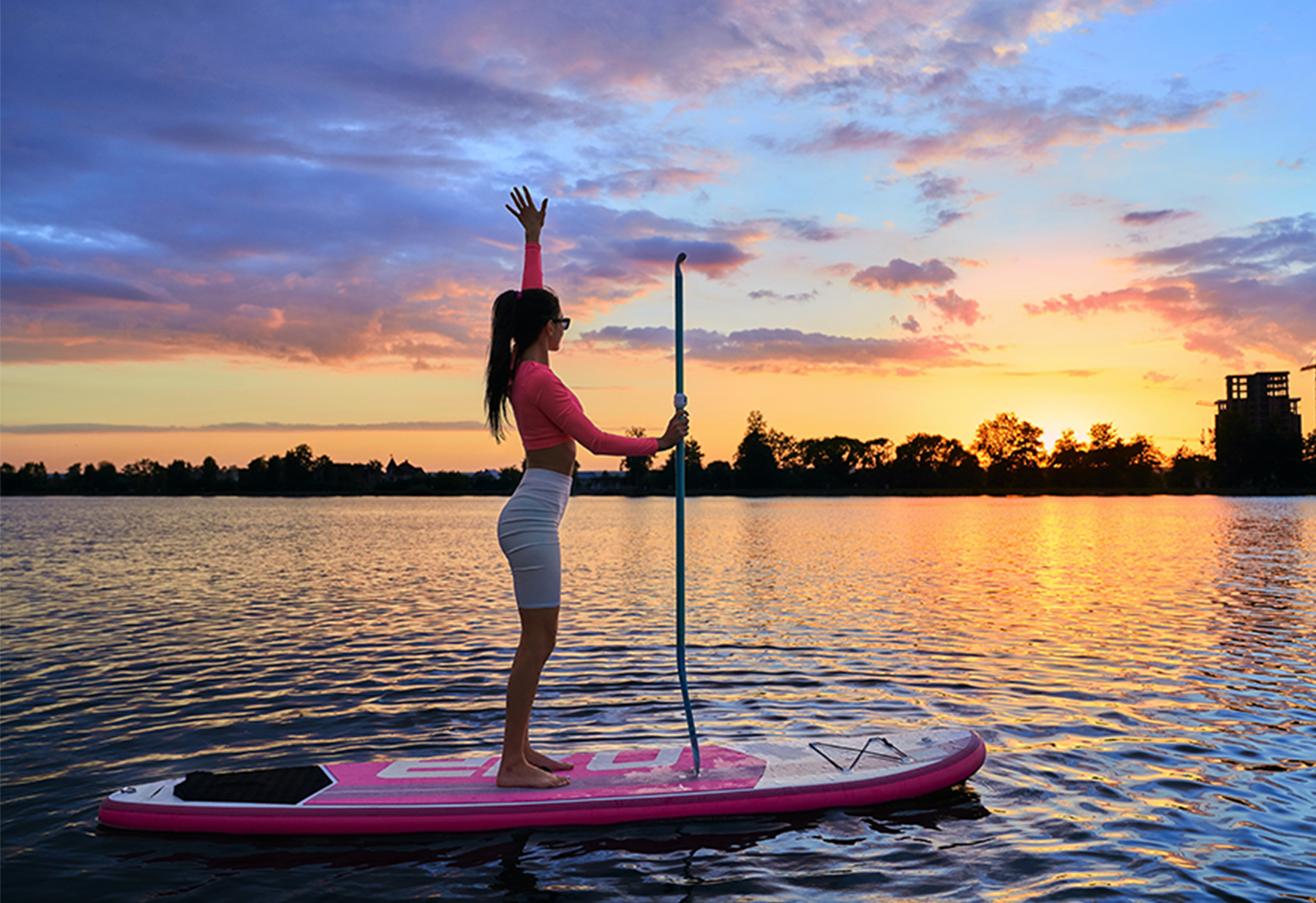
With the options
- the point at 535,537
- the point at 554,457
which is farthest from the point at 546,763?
the point at 554,457

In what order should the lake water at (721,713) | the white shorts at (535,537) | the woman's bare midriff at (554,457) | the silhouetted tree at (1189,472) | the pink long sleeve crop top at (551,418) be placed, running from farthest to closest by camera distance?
1. the silhouetted tree at (1189,472)
2. the woman's bare midriff at (554,457)
3. the white shorts at (535,537)
4. the pink long sleeve crop top at (551,418)
5. the lake water at (721,713)

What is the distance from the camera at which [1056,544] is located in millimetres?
39969

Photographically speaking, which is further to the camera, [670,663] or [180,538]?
[180,538]

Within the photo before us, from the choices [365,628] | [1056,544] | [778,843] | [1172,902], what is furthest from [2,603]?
[1056,544]

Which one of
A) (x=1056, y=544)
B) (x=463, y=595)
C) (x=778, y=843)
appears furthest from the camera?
(x=1056, y=544)

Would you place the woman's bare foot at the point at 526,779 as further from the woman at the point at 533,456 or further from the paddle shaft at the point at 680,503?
the paddle shaft at the point at 680,503

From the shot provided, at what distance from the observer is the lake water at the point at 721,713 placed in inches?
212

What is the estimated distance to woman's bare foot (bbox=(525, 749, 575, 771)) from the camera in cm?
647

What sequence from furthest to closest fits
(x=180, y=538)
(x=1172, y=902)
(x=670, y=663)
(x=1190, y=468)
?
(x=1190, y=468) < (x=180, y=538) < (x=670, y=663) < (x=1172, y=902)

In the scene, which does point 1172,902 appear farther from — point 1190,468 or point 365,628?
point 1190,468

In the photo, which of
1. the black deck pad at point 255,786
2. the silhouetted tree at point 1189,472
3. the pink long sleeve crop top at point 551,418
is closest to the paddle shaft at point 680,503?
the pink long sleeve crop top at point 551,418

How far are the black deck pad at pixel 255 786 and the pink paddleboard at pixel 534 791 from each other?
12 millimetres

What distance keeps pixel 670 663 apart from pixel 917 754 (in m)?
6.39

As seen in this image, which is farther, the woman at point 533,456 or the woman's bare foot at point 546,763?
the woman's bare foot at point 546,763
